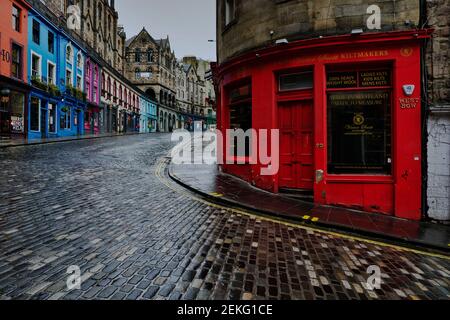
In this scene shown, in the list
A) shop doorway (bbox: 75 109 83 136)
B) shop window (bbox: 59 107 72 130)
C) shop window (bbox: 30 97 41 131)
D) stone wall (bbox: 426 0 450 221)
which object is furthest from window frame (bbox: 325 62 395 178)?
shop doorway (bbox: 75 109 83 136)

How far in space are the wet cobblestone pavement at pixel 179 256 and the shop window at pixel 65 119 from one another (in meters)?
24.0

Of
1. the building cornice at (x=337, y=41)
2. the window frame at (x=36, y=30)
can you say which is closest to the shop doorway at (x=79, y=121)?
the window frame at (x=36, y=30)

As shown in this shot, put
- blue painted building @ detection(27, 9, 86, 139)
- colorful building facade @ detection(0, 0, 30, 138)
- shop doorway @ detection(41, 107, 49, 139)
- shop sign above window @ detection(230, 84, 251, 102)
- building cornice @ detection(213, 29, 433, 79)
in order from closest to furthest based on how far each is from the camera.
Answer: building cornice @ detection(213, 29, 433, 79) → shop sign above window @ detection(230, 84, 251, 102) → colorful building facade @ detection(0, 0, 30, 138) → blue painted building @ detection(27, 9, 86, 139) → shop doorway @ detection(41, 107, 49, 139)

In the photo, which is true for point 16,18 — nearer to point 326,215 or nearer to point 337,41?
point 337,41

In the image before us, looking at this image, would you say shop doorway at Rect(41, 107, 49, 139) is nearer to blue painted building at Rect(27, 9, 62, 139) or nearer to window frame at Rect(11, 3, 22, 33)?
blue painted building at Rect(27, 9, 62, 139)

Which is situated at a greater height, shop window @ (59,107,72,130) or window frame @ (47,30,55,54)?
window frame @ (47,30,55,54)

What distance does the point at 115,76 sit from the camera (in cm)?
4275

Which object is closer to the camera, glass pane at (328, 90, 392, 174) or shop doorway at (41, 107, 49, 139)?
glass pane at (328, 90, 392, 174)

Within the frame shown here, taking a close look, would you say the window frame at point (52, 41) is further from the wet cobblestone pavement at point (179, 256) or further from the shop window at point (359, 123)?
the shop window at point (359, 123)

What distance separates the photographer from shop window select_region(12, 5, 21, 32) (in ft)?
69.3

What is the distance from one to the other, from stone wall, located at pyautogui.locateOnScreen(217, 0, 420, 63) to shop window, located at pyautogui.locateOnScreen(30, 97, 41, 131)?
21.2m

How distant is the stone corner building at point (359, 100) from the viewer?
697 centimetres

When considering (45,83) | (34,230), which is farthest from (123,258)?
(45,83)

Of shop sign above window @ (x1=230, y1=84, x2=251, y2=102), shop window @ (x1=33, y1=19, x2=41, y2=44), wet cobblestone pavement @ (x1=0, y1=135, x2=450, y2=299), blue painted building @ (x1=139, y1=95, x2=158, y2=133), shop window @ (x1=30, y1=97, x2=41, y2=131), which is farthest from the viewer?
blue painted building @ (x1=139, y1=95, x2=158, y2=133)
